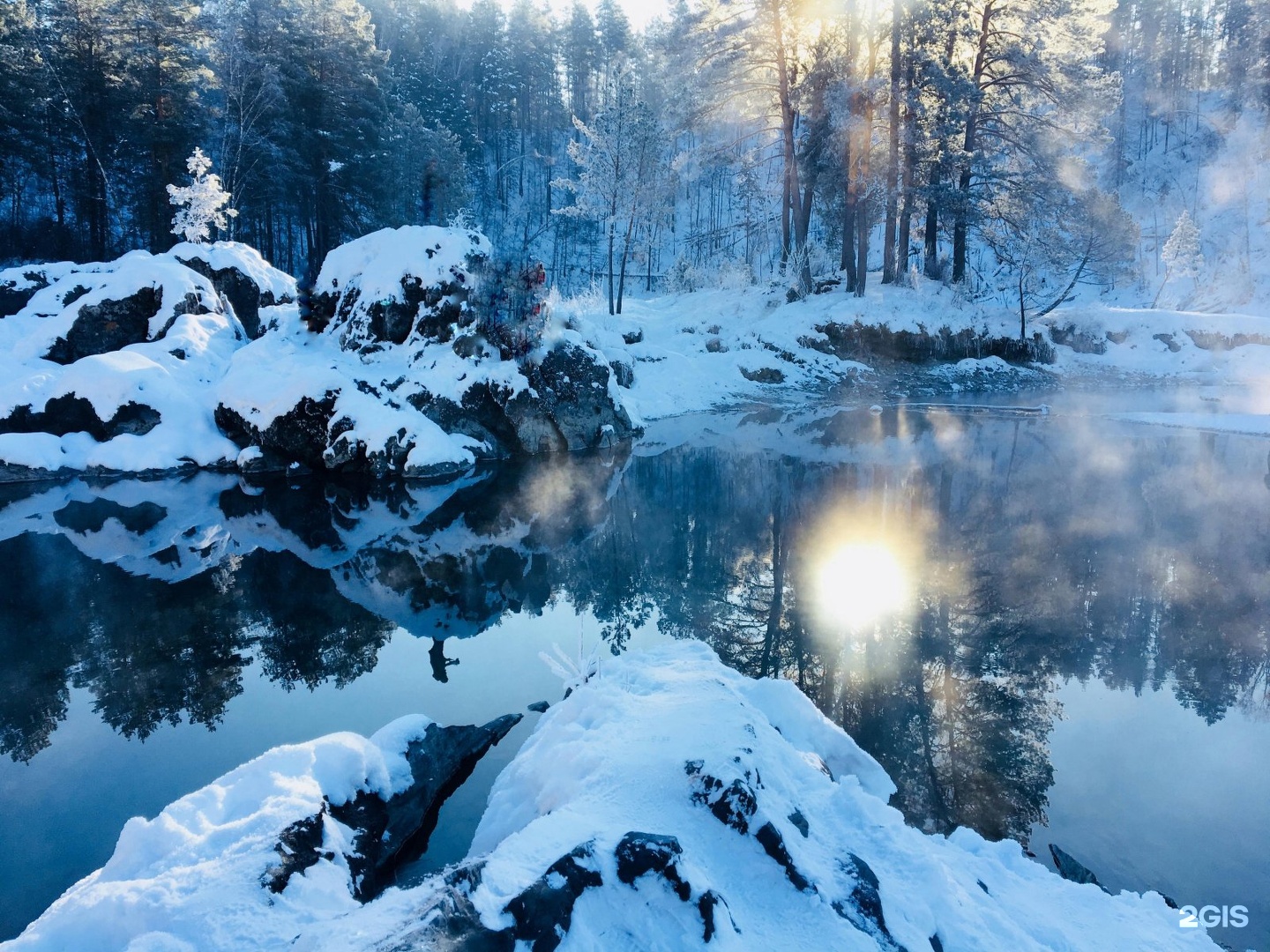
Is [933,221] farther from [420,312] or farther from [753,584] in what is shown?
[753,584]

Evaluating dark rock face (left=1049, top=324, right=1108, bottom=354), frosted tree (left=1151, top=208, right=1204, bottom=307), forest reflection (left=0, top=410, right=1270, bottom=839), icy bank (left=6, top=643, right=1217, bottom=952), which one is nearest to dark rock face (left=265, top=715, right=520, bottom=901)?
icy bank (left=6, top=643, right=1217, bottom=952)

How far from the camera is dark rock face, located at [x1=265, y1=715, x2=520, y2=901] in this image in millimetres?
3674

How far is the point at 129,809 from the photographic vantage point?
15.7 ft

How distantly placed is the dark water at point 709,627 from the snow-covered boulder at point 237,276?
905 centimetres

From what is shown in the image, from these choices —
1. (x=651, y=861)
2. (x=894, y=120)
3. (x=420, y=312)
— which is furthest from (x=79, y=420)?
(x=894, y=120)

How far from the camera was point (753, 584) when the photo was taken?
29.2 feet

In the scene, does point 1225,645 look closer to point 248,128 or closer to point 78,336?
point 78,336

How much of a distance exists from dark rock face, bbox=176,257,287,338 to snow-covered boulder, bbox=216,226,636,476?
13.1ft

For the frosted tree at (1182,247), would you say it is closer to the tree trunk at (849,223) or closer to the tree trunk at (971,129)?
the tree trunk at (971,129)

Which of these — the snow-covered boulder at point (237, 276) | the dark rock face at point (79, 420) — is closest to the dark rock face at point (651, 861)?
the dark rock face at point (79, 420)

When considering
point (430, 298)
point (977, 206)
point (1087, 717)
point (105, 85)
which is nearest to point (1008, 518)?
point (1087, 717)

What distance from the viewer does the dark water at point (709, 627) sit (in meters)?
4.83

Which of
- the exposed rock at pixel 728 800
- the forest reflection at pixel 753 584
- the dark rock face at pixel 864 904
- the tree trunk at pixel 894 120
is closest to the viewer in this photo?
the dark rock face at pixel 864 904

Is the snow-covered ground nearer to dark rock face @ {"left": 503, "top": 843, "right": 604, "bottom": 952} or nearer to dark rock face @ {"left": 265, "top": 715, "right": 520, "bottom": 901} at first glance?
dark rock face @ {"left": 265, "top": 715, "right": 520, "bottom": 901}
